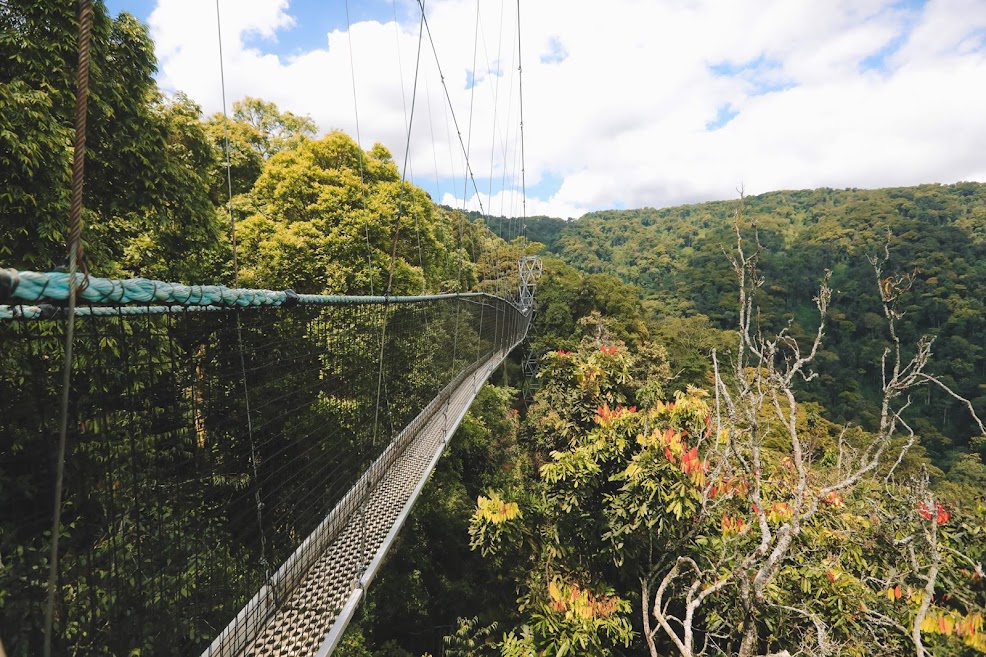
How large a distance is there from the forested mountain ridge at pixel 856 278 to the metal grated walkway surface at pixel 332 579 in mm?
14870

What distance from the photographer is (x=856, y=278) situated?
104 ft

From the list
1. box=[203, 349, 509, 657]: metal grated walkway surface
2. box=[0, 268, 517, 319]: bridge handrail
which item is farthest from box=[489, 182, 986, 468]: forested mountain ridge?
box=[0, 268, 517, 319]: bridge handrail

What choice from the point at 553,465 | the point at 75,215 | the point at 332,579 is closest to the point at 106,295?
the point at 75,215

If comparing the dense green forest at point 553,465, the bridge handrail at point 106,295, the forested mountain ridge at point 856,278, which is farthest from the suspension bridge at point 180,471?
the forested mountain ridge at point 856,278

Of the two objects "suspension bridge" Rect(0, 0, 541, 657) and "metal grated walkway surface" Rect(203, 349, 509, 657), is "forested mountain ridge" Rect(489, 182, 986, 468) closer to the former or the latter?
"metal grated walkway surface" Rect(203, 349, 509, 657)

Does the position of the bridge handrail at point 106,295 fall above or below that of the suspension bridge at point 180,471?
above

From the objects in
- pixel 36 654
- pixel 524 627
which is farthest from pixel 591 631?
pixel 36 654

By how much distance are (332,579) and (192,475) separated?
81 cm

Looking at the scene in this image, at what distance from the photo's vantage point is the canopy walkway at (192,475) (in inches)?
43.2

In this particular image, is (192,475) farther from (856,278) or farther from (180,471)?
(856,278)

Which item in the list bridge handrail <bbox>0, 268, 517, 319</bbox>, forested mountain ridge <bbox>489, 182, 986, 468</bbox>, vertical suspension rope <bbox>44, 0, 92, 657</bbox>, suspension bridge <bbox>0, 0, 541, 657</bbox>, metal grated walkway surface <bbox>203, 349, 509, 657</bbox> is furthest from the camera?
forested mountain ridge <bbox>489, 182, 986, 468</bbox>

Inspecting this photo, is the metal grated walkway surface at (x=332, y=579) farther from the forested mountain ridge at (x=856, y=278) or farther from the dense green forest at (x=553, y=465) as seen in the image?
the forested mountain ridge at (x=856, y=278)

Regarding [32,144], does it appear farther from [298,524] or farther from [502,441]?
[502,441]

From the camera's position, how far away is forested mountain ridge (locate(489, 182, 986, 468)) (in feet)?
79.2
